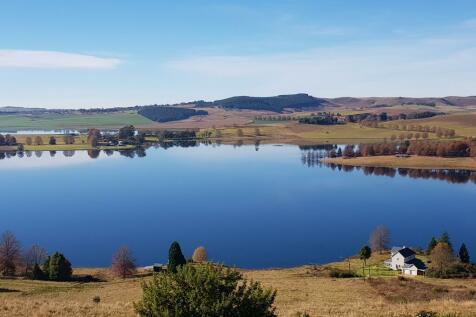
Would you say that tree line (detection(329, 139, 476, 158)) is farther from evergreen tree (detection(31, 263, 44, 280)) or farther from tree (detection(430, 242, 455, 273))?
evergreen tree (detection(31, 263, 44, 280))

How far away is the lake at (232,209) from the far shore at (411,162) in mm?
7726

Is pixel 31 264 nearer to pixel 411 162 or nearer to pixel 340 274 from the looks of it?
pixel 340 274

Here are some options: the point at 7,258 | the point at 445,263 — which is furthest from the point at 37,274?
the point at 445,263

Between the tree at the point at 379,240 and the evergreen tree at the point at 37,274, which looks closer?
the evergreen tree at the point at 37,274

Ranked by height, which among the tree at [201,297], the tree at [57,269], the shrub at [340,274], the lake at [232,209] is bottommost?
the lake at [232,209]

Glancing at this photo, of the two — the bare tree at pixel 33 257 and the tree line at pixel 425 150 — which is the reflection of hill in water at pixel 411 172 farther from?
the bare tree at pixel 33 257

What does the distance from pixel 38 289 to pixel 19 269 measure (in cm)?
1465

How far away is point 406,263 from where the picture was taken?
47000 mm

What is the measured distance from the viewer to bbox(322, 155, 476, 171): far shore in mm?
135375

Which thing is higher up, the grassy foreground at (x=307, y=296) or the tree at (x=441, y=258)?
the grassy foreground at (x=307, y=296)

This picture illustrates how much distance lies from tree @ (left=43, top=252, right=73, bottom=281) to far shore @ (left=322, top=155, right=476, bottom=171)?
109m

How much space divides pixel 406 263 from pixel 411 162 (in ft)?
327

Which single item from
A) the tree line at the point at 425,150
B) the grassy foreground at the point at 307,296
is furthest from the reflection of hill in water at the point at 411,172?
the grassy foreground at the point at 307,296

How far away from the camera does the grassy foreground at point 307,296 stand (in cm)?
2155
